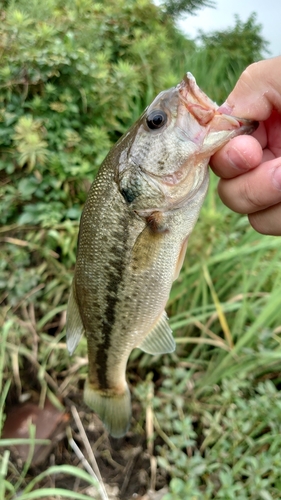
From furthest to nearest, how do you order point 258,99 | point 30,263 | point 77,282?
point 30,263 < point 77,282 < point 258,99

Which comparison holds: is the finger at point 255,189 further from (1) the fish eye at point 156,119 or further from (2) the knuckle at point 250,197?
(1) the fish eye at point 156,119

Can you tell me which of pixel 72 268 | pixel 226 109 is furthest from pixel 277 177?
pixel 72 268

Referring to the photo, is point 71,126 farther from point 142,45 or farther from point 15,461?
point 15,461

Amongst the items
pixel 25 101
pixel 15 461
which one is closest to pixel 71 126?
pixel 25 101

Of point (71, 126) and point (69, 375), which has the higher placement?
point (71, 126)

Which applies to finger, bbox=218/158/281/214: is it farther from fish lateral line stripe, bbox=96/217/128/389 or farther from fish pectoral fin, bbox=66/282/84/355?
fish pectoral fin, bbox=66/282/84/355

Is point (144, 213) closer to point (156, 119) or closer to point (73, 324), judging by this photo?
point (156, 119)
